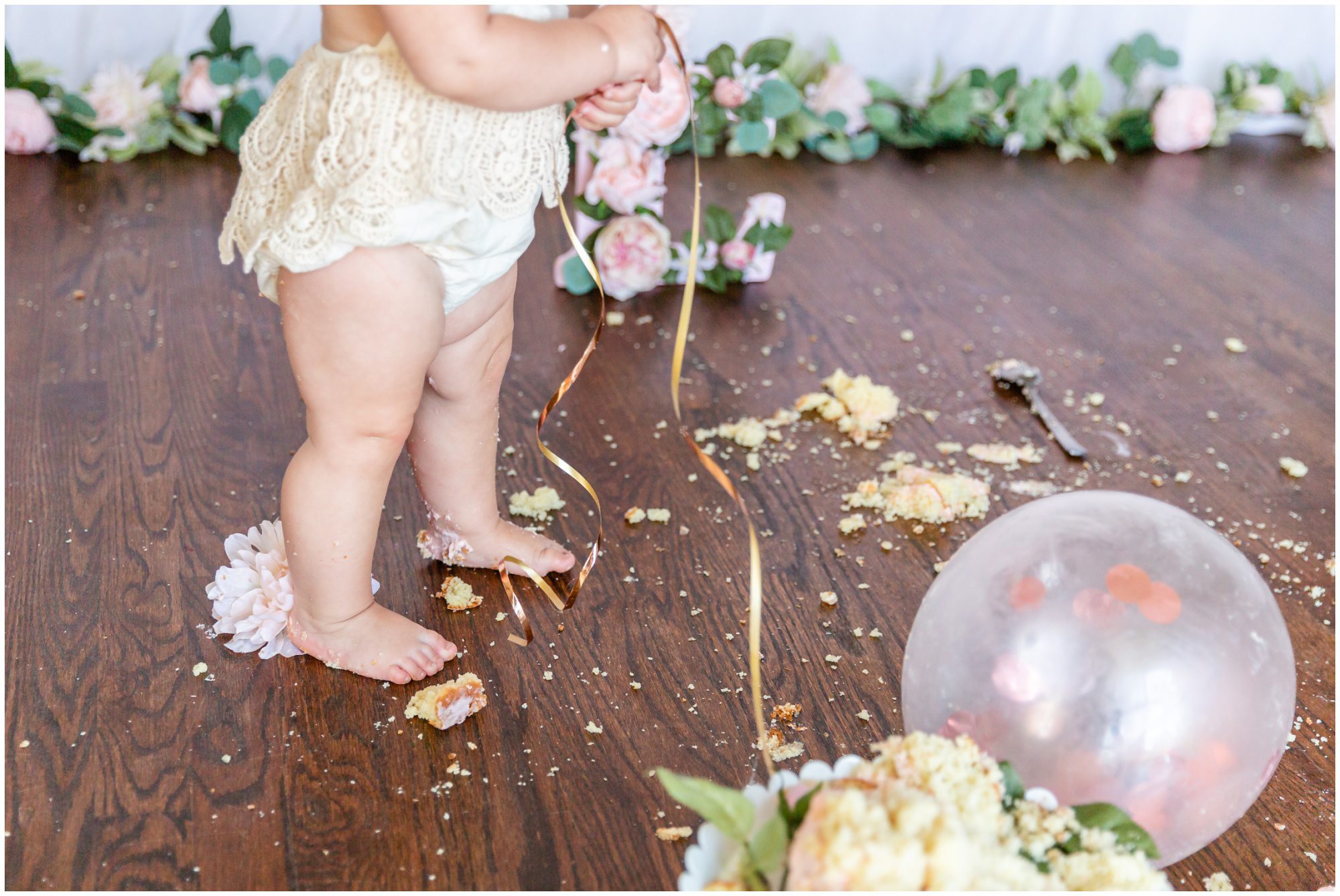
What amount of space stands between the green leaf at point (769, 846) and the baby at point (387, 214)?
0.46 metres

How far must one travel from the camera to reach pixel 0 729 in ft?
3.23

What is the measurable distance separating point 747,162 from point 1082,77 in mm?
756

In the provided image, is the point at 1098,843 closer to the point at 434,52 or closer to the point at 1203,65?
the point at 434,52

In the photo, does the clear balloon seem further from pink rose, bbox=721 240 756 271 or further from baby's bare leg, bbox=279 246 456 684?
pink rose, bbox=721 240 756 271

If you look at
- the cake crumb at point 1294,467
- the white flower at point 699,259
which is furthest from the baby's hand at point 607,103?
the cake crumb at point 1294,467

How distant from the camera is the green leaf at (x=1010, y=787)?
716mm

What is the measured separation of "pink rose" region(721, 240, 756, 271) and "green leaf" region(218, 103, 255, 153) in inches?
35.6

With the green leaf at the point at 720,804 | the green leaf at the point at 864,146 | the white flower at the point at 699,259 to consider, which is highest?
the green leaf at the point at 720,804

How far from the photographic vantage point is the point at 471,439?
3.69ft

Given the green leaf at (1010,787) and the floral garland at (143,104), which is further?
the floral garland at (143,104)

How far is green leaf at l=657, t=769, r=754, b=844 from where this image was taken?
0.62m

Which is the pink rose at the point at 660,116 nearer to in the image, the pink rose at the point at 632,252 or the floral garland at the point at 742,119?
the floral garland at the point at 742,119

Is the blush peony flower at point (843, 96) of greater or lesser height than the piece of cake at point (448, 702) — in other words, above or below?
above

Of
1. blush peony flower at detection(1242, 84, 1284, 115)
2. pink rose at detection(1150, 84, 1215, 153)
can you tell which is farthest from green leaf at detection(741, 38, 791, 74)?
blush peony flower at detection(1242, 84, 1284, 115)
